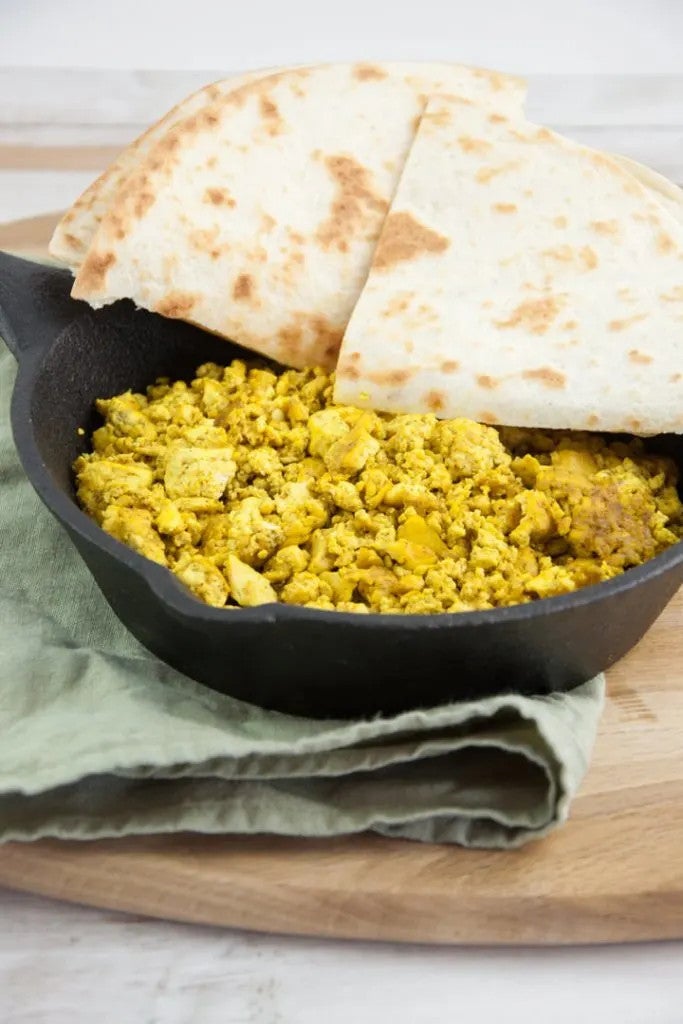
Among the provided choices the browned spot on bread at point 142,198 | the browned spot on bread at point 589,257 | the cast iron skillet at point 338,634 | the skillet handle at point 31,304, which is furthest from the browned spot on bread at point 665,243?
the skillet handle at point 31,304

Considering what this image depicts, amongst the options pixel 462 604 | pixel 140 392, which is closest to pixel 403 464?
pixel 462 604

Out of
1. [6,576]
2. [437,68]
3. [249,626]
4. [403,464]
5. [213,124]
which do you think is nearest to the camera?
[249,626]

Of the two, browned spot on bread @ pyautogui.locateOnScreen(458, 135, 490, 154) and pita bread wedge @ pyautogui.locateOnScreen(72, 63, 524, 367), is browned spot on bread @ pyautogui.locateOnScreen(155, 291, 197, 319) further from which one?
browned spot on bread @ pyautogui.locateOnScreen(458, 135, 490, 154)

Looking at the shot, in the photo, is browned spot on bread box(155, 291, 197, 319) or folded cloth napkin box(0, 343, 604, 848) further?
browned spot on bread box(155, 291, 197, 319)

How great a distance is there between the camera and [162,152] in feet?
7.70

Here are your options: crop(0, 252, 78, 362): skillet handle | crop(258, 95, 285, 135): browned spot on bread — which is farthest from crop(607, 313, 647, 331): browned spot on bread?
crop(0, 252, 78, 362): skillet handle

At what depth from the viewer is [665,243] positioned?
2254 millimetres

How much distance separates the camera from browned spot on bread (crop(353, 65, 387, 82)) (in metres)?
2.51

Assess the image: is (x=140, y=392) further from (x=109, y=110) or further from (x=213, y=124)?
(x=109, y=110)

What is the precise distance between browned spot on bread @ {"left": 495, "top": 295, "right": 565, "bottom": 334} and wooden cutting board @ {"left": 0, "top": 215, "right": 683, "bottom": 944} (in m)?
0.82

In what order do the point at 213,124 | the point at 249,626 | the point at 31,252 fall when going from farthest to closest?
the point at 31,252
the point at 213,124
the point at 249,626

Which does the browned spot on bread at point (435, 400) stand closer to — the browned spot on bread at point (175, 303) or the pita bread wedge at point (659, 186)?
the browned spot on bread at point (175, 303)

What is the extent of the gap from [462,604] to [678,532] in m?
0.46

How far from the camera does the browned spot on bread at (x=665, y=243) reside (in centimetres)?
225
